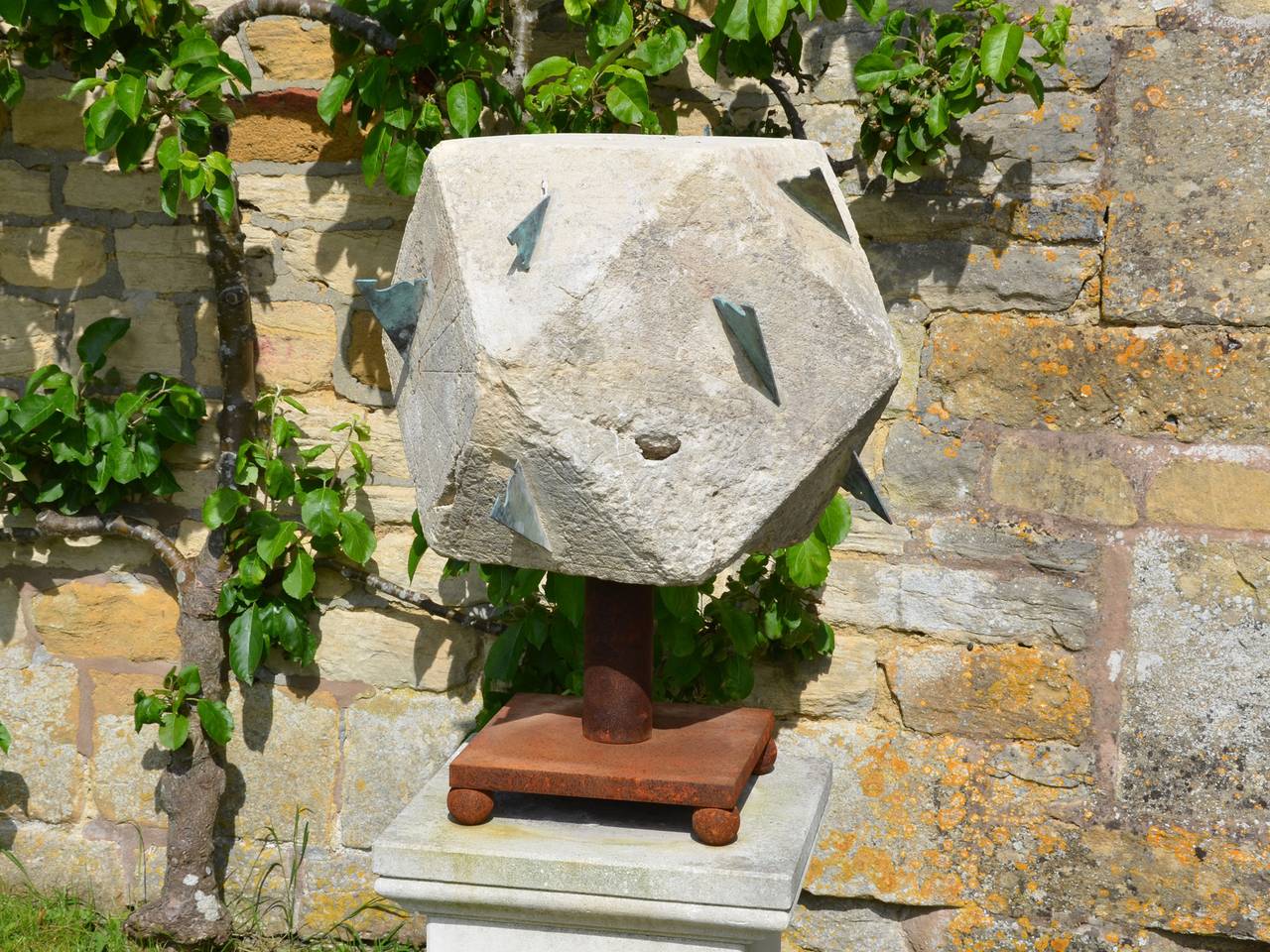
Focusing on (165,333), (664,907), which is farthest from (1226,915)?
(165,333)

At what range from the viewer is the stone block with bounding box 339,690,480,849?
2826 mm

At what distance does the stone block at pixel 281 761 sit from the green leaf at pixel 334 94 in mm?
1231

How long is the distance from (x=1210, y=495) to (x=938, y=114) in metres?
0.87

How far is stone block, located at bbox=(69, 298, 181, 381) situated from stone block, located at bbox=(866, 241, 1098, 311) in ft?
4.94

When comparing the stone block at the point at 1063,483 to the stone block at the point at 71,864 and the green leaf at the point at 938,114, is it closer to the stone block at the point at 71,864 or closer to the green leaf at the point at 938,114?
the green leaf at the point at 938,114

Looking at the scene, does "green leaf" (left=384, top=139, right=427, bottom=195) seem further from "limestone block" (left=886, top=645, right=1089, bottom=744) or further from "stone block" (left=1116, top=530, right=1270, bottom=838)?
"stone block" (left=1116, top=530, right=1270, bottom=838)

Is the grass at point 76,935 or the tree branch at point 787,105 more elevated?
the tree branch at point 787,105

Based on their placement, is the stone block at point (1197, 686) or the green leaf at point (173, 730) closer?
the stone block at point (1197, 686)

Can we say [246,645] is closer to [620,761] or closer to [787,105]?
[620,761]

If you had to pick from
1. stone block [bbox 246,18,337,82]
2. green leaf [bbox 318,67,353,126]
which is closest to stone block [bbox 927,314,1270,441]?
green leaf [bbox 318,67,353,126]

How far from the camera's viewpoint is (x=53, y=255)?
2865 millimetres

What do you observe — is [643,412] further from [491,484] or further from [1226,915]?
[1226,915]

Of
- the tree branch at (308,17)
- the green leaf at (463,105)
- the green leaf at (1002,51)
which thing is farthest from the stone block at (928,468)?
the tree branch at (308,17)

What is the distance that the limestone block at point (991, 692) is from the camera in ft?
8.23
